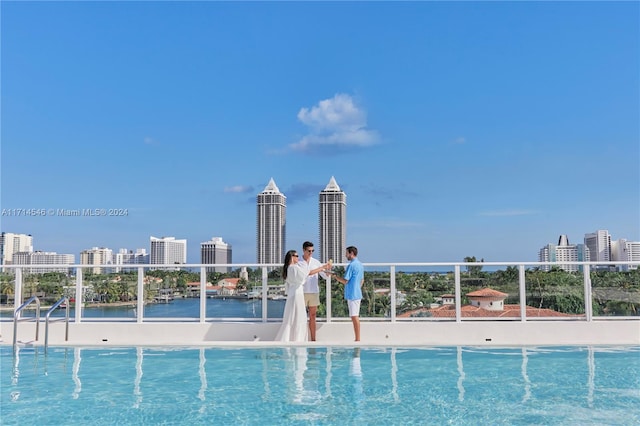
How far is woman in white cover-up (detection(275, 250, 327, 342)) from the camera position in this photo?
9.41 m

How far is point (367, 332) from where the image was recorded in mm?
9898

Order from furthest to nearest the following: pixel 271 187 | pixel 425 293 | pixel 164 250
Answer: pixel 271 187 < pixel 164 250 < pixel 425 293

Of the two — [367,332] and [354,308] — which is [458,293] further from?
[354,308]

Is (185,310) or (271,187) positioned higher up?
(271,187)

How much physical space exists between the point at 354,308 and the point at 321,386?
321cm

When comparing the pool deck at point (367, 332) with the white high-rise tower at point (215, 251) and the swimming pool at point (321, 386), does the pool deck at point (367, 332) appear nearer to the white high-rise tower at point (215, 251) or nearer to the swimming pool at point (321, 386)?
the swimming pool at point (321, 386)

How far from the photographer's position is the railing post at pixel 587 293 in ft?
32.3

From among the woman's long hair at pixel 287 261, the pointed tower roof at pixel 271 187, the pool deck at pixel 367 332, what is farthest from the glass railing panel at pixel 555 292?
the pointed tower roof at pixel 271 187

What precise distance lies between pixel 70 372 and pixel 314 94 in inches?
1708

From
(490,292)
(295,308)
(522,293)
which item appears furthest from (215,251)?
(522,293)

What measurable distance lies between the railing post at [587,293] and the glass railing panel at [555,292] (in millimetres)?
50

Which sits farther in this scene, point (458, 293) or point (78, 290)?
point (78, 290)

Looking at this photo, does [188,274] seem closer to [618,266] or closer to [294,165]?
[618,266]

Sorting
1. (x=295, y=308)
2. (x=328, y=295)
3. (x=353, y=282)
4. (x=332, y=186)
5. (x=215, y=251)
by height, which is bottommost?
(x=295, y=308)
